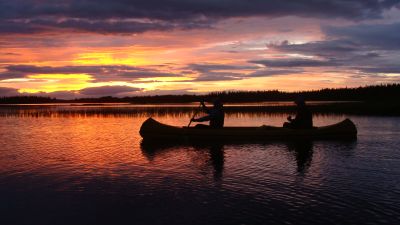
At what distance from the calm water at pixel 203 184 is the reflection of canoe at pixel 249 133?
1.44 m

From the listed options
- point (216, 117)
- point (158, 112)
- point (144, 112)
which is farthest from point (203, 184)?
point (144, 112)

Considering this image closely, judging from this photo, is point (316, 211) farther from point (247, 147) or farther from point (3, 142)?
point (3, 142)

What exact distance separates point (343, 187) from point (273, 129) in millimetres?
10198

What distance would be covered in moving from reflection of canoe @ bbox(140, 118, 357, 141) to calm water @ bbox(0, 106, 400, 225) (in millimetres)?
1445

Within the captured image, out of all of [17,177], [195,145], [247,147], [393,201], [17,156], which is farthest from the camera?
[195,145]

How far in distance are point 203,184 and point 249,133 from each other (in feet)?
31.7

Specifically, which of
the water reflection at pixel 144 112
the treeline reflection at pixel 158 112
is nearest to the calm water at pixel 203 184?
the water reflection at pixel 144 112

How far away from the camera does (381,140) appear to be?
67.7 ft

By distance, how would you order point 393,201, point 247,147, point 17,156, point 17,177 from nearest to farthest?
point 393,201 < point 17,177 < point 17,156 < point 247,147

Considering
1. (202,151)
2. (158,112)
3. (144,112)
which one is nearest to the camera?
(202,151)

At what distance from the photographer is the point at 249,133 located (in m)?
20.8

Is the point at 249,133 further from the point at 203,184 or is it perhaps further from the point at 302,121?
the point at 203,184

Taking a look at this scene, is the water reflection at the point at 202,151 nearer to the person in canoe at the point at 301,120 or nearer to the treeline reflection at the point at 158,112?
the person in canoe at the point at 301,120

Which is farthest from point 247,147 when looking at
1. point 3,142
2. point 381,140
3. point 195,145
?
point 3,142
